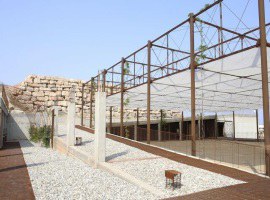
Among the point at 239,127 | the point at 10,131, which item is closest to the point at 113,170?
the point at 10,131

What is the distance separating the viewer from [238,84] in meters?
17.7

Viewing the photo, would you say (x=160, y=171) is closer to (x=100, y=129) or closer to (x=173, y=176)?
(x=173, y=176)

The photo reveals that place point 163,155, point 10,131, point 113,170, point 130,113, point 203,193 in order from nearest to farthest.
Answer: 1. point 203,193
2. point 113,170
3. point 163,155
4. point 10,131
5. point 130,113

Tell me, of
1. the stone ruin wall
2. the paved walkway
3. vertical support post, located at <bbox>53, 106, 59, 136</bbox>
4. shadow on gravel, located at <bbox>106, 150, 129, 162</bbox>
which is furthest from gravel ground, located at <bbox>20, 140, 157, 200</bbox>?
the stone ruin wall

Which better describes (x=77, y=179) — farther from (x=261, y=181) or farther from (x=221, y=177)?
(x=261, y=181)

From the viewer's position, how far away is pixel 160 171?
10.2m

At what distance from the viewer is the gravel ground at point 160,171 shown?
8.35 m

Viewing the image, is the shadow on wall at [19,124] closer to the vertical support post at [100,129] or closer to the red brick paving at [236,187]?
the vertical support post at [100,129]

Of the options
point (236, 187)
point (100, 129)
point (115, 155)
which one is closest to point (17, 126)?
point (115, 155)

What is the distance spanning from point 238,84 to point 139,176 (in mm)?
11519

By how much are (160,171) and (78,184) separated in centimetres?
325

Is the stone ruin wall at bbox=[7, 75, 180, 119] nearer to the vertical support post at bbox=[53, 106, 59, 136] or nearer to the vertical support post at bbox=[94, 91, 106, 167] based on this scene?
the vertical support post at bbox=[53, 106, 59, 136]

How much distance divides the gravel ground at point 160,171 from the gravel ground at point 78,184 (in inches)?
31.4

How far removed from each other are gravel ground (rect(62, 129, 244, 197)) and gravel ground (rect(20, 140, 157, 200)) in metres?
0.80
